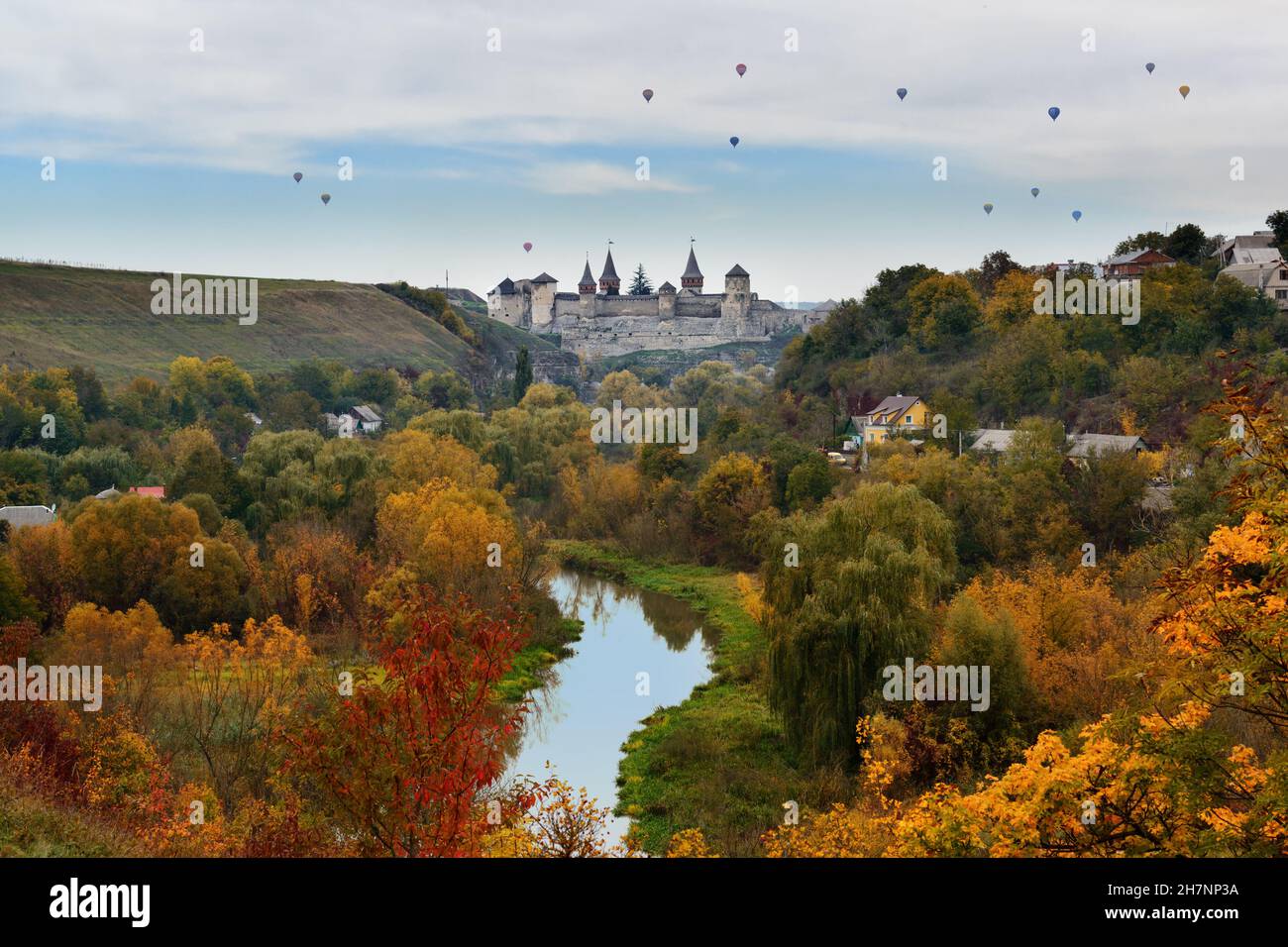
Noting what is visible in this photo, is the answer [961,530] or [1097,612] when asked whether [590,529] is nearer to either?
[961,530]

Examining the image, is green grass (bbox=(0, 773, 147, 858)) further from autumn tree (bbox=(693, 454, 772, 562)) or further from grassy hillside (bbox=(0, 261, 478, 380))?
grassy hillside (bbox=(0, 261, 478, 380))

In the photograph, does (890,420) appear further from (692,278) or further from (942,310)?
(692,278)

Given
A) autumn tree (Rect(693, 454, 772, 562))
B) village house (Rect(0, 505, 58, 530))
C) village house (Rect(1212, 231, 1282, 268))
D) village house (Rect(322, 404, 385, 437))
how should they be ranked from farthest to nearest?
1. village house (Rect(322, 404, 385, 437))
2. village house (Rect(1212, 231, 1282, 268))
3. autumn tree (Rect(693, 454, 772, 562))
4. village house (Rect(0, 505, 58, 530))

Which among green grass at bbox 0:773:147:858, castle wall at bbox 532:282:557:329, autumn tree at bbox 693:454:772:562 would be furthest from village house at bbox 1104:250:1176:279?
castle wall at bbox 532:282:557:329

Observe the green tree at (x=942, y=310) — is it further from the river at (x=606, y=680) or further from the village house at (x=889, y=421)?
the river at (x=606, y=680)

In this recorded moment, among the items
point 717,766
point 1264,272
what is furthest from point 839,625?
point 1264,272

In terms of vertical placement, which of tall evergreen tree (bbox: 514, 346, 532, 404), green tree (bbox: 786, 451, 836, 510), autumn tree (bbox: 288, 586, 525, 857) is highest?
tall evergreen tree (bbox: 514, 346, 532, 404)

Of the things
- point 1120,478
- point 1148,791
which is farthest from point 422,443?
point 1148,791
